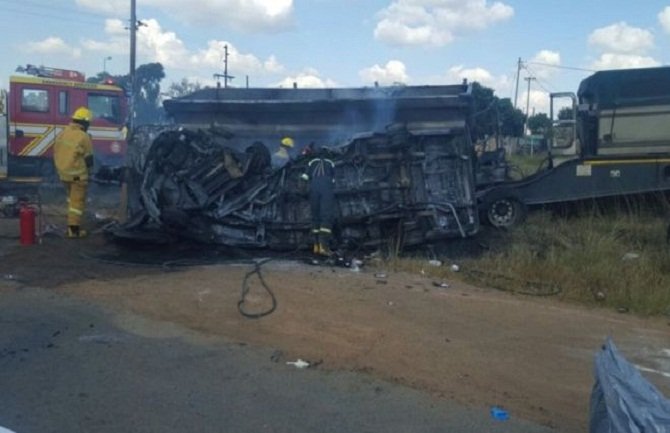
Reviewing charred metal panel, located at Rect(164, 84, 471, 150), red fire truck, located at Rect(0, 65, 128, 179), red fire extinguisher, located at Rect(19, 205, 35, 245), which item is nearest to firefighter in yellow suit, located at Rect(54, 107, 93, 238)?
red fire extinguisher, located at Rect(19, 205, 35, 245)

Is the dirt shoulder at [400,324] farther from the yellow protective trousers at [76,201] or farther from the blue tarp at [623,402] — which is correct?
the blue tarp at [623,402]

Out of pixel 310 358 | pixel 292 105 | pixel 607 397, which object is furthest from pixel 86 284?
pixel 607 397

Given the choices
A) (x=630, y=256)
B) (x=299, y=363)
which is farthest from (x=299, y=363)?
(x=630, y=256)

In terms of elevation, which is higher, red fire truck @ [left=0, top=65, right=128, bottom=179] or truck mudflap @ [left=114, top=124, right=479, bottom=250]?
red fire truck @ [left=0, top=65, right=128, bottom=179]

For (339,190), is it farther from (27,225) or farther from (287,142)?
(27,225)

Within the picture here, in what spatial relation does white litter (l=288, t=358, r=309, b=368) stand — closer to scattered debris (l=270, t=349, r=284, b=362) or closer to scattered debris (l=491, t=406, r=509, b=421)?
scattered debris (l=270, t=349, r=284, b=362)

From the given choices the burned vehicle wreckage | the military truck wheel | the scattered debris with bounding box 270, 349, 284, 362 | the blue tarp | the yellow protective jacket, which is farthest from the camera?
the military truck wheel

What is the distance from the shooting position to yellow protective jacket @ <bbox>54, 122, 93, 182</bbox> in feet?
37.0

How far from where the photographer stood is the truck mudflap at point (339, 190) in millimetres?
10477

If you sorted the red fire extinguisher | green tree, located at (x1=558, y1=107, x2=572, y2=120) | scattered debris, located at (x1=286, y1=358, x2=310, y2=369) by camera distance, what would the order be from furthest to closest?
green tree, located at (x1=558, y1=107, x2=572, y2=120) → the red fire extinguisher → scattered debris, located at (x1=286, y1=358, x2=310, y2=369)

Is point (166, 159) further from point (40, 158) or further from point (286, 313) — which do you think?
point (40, 158)

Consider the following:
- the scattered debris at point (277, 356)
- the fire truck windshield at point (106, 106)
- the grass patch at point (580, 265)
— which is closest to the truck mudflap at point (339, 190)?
the grass patch at point (580, 265)

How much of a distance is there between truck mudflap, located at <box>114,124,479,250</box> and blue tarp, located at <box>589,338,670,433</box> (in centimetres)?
715

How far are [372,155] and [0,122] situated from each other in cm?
1119
